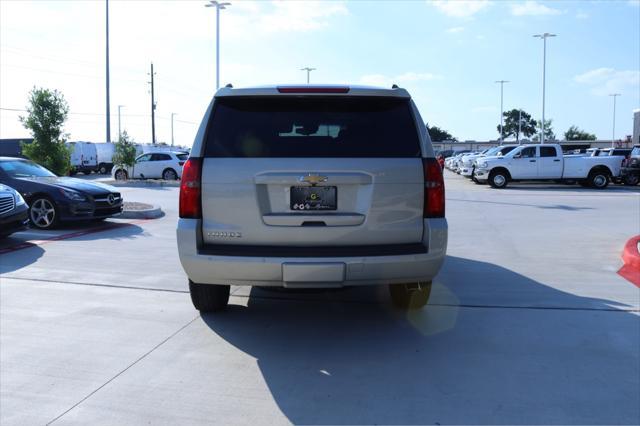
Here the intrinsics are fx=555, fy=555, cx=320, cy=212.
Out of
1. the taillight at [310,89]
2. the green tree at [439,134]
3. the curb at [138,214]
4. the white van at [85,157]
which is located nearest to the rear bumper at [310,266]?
the taillight at [310,89]

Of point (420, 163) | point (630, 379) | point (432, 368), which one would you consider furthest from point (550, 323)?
point (420, 163)

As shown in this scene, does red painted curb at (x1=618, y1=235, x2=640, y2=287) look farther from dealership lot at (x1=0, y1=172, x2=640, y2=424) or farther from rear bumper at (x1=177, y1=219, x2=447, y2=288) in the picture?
rear bumper at (x1=177, y1=219, x2=447, y2=288)

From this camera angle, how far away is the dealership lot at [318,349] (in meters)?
3.54

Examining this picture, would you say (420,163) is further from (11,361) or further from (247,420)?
(11,361)

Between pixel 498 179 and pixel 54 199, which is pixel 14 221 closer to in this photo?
pixel 54 199

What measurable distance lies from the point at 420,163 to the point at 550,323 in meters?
2.12

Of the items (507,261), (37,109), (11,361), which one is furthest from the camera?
(37,109)

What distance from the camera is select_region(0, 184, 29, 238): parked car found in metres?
8.56

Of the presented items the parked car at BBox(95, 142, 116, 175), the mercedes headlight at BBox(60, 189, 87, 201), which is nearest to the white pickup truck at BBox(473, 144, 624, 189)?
the mercedes headlight at BBox(60, 189, 87, 201)

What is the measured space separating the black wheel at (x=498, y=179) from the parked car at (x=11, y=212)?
20655 mm

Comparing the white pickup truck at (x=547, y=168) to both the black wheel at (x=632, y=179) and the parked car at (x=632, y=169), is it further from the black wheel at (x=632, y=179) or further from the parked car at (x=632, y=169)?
the black wheel at (x=632, y=179)

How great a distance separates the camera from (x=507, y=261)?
8055 millimetres

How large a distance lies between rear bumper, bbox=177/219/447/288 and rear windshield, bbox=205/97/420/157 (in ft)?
2.23

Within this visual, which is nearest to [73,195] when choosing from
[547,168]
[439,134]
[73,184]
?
[73,184]
